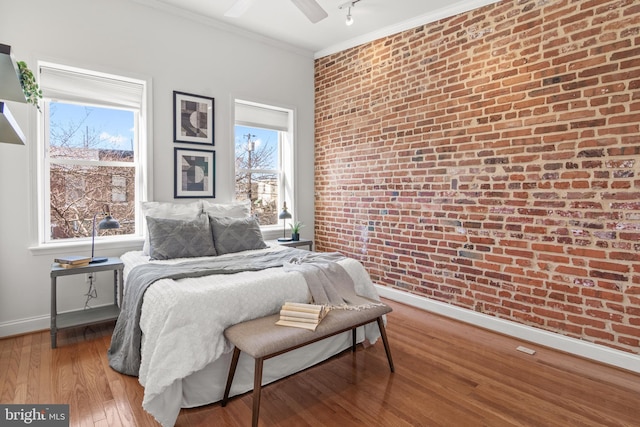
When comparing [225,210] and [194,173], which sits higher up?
[194,173]

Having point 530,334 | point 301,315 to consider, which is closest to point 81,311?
point 301,315

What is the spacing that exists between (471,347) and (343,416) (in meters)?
1.40

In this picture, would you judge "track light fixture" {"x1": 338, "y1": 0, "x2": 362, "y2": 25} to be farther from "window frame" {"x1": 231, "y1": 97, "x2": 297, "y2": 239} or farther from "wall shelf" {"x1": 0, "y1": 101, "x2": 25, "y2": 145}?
"wall shelf" {"x1": 0, "y1": 101, "x2": 25, "y2": 145}

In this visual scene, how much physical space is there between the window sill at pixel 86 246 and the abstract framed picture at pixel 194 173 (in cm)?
63

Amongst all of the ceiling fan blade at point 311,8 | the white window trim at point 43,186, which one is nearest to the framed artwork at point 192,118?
the white window trim at point 43,186

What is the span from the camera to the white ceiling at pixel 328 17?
11.4ft

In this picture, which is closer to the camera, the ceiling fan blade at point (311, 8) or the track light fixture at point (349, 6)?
the ceiling fan blade at point (311, 8)

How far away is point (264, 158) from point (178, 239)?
194cm

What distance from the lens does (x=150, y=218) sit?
124 inches

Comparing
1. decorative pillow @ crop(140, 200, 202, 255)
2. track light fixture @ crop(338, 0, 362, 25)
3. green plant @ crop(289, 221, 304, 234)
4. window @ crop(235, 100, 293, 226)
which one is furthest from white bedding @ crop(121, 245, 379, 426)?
track light fixture @ crop(338, 0, 362, 25)

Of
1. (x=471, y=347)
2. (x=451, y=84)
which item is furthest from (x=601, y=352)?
(x=451, y=84)

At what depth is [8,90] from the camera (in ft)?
3.37

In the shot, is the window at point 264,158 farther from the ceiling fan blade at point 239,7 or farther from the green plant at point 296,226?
the ceiling fan blade at point 239,7

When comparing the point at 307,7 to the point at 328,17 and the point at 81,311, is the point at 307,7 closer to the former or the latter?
the point at 328,17
